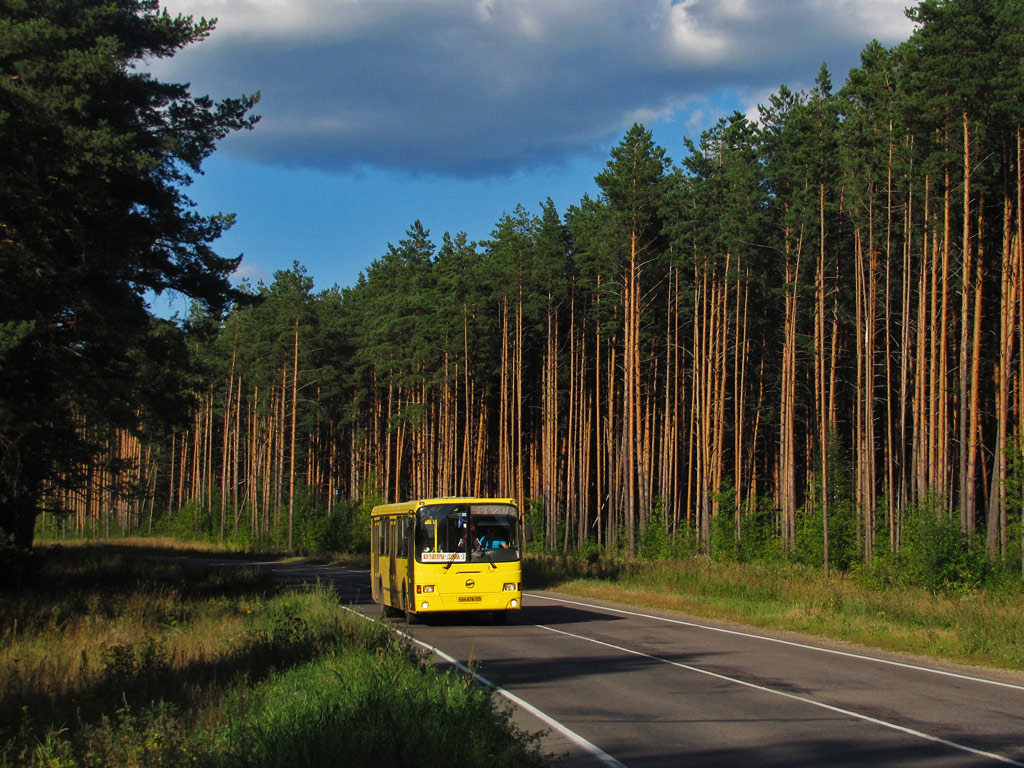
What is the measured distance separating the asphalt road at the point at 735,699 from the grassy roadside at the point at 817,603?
1.42 m

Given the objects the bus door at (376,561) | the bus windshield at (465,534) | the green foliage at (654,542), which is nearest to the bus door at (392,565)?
the bus door at (376,561)

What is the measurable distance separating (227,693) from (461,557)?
10635 millimetres

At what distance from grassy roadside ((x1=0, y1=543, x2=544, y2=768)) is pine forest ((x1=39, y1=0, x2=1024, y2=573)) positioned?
17.9ft

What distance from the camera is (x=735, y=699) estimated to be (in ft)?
38.2

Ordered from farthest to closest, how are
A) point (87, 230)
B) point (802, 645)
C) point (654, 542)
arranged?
point (654, 542) → point (87, 230) → point (802, 645)

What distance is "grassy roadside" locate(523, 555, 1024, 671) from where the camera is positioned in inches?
689

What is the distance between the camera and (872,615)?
21.9 metres

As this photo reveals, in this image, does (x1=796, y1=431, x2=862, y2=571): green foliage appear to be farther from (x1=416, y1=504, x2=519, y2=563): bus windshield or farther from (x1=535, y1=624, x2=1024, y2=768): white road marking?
(x1=535, y1=624, x2=1024, y2=768): white road marking

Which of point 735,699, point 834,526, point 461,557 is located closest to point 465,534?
point 461,557

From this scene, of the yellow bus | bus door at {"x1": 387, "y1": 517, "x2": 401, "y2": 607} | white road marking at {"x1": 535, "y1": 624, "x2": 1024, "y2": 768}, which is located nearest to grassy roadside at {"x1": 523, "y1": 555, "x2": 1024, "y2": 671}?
white road marking at {"x1": 535, "y1": 624, "x2": 1024, "y2": 768}

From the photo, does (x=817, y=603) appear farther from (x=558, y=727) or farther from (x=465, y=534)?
(x=558, y=727)

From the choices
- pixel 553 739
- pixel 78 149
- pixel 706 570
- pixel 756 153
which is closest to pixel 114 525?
pixel 756 153

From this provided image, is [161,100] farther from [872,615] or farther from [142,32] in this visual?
[872,615]

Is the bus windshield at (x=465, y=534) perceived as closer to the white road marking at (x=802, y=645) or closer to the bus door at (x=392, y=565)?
the bus door at (x=392, y=565)
